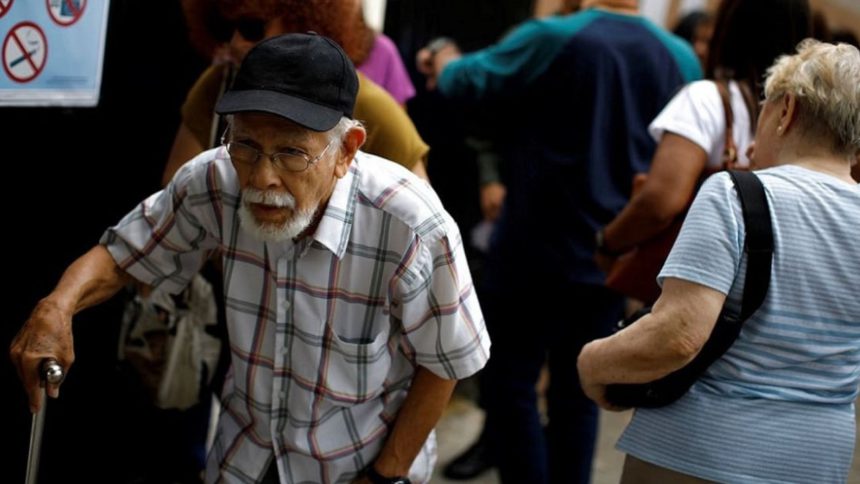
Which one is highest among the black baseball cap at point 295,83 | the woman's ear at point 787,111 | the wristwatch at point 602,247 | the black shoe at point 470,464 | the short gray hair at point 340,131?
the woman's ear at point 787,111

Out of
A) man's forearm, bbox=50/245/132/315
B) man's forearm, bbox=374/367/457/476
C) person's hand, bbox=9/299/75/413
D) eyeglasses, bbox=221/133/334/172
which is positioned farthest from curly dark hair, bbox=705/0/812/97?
person's hand, bbox=9/299/75/413

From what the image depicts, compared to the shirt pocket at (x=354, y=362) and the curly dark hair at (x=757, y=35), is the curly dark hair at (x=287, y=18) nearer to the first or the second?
the shirt pocket at (x=354, y=362)

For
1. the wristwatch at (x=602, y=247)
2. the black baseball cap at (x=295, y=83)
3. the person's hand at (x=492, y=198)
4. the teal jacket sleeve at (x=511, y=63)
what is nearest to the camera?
the black baseball cap at (x=295, y=83)

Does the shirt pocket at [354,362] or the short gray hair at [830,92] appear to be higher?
the short gray hair at [830,92]

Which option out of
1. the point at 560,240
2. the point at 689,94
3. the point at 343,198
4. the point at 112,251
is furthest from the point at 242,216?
the point at 560,240

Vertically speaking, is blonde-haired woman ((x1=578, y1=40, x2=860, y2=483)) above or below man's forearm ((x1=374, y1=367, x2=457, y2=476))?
above

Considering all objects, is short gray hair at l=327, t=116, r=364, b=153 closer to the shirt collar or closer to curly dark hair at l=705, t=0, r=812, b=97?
the shirt collar

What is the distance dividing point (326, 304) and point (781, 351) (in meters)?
0.93

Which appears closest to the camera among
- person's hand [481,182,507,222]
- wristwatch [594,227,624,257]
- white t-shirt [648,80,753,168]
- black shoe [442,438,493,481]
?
white t-shirt [648,80,753,168]

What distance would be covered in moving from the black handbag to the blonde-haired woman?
19mm

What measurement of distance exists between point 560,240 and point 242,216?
1600 mm

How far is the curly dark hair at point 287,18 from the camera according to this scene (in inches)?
93.2

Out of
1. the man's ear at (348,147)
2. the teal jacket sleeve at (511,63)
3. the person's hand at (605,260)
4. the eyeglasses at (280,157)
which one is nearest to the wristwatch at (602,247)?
the person's hand at (605,260)

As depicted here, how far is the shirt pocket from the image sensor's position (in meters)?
1.96
